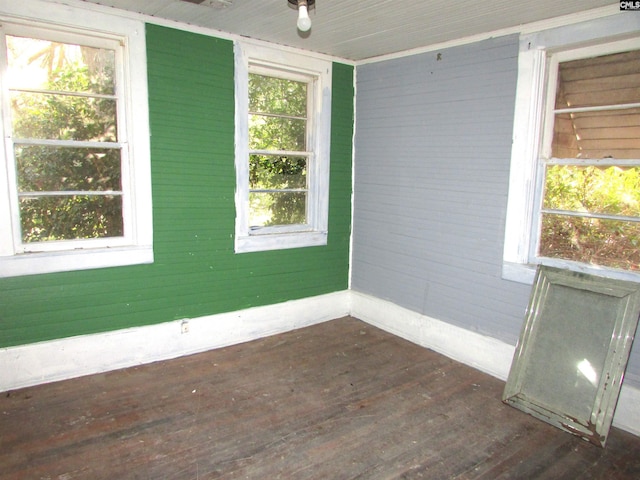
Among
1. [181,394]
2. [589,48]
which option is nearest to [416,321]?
[181,394]

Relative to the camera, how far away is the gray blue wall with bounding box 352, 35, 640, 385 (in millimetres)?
3340

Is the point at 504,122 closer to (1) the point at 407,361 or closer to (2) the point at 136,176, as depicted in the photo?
(1) the point at 407,361

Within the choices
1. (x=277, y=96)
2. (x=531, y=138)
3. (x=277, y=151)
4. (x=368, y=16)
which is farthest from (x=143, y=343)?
(x=531, y=138)

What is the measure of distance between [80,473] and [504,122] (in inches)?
141

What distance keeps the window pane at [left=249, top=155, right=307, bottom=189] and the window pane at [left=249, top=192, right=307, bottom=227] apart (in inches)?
3.4

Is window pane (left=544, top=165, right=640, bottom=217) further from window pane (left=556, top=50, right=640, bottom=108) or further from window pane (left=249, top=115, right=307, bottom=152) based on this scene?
window pane (left=249, top=115, right=307, bottom=152)

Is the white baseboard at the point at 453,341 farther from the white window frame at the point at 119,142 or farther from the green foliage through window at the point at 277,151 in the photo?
the white window frame at the point at 119,142

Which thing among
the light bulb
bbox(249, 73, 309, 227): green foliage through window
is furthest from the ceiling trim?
the light bulb

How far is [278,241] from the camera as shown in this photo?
160 inches

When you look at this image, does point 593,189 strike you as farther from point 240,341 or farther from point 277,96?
point 240,341

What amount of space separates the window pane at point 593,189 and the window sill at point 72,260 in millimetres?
3138

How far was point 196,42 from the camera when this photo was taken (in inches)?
135

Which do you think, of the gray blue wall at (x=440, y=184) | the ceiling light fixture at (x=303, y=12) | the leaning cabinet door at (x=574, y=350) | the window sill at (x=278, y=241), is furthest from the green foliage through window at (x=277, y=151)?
the leaning cabinet door at (x=574, y=350)

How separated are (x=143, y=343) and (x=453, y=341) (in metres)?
2.64
